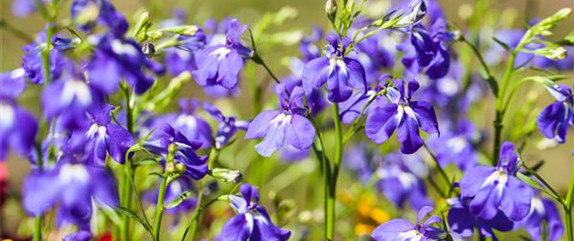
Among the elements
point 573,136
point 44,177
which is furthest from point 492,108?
point 44,177

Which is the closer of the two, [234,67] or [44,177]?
[44,177]

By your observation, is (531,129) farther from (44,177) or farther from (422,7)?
(44,177)

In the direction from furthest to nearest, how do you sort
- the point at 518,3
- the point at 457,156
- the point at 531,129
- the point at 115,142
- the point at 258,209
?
the point at 518,3 → the point at 457,156 → the point at 531,129 → the point at 258,209 → the point at 115,142

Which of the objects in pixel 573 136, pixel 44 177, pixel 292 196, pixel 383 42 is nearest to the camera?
pixel 44 177

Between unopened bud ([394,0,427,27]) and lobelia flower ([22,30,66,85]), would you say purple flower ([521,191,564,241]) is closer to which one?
unopened bud ([394,0,427,27])

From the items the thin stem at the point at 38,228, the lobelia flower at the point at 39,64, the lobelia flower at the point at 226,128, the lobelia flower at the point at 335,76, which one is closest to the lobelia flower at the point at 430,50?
the lobelia flower at the point at 335,76

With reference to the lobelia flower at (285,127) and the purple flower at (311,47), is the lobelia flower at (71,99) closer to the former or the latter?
the lobelia flower at (285,127)
